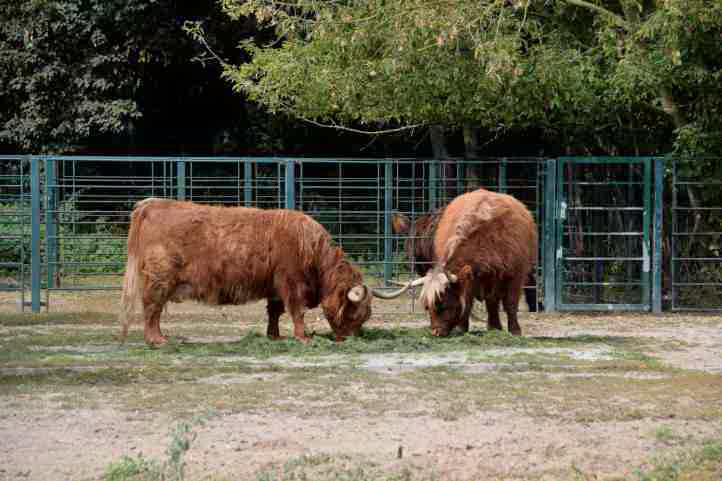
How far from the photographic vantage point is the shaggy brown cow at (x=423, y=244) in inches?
637

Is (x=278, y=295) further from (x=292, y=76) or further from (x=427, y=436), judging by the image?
(x=292, y=76)

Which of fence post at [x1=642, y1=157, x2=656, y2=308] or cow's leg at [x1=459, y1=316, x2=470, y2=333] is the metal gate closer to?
fence post at [x1=642, y1=157, x2=656, y2=308]

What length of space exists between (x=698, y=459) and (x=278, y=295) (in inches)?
242

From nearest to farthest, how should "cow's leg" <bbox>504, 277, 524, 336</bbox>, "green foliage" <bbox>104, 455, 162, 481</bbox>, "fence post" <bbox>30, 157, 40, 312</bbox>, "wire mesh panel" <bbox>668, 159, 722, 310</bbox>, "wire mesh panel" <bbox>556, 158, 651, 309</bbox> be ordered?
1. "green foliage" <bbox>104, 455, 162, 481</bbox>
2. "cow's leg" <bbox>504, 277, 524, 336</bbox>
3. "fence post" <bbox>30, 157, 40, 312</bbox>
4. "wire mesh panel" <bbox>556, 158, 651, 309</bbox>
5. "wire mesh panel" <bbox>668, 159, 722, 310</bbox>

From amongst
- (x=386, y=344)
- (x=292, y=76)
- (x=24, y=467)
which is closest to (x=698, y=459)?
(x=24, y=467)

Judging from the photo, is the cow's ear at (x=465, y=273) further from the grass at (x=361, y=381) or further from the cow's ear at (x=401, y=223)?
the cow's ear at (x=401, y=223)

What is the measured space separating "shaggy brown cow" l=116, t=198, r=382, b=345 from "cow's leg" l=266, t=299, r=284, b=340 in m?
0.02

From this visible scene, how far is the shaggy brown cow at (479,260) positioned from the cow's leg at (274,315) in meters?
1.48

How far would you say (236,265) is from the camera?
1191 centimetres

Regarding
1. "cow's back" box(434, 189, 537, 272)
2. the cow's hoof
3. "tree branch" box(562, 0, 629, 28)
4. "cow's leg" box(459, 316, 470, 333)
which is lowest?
the cow's hoof

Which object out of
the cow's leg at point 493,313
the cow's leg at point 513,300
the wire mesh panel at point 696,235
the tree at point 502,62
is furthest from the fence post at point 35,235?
the wire mesh panel at point 696,235

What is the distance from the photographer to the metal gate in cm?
1627

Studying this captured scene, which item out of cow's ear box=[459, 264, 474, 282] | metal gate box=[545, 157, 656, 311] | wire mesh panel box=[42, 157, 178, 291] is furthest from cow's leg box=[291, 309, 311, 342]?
metal gate box=[545, 157, 656, 311]

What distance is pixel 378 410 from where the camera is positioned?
27.3 ft
